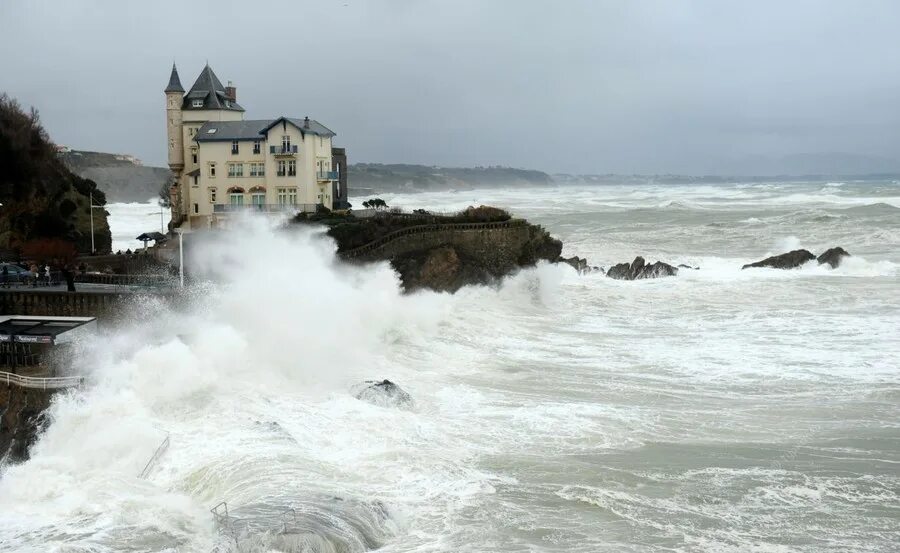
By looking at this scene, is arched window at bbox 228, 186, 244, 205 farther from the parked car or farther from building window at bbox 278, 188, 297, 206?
the parked car

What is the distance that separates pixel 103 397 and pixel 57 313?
243 inches

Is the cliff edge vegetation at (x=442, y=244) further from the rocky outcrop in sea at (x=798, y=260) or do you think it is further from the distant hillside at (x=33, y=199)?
the rocky outcrop in sea at (x=798, y=260)

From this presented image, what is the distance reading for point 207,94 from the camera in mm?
38344

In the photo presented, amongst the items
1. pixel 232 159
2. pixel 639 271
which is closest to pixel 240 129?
pixel 232 159

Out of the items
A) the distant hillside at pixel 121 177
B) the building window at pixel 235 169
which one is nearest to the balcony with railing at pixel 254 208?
the building window at pixel 235 169

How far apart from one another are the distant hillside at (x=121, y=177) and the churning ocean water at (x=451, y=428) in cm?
8941

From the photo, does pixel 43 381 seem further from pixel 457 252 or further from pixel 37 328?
pixel 457 252

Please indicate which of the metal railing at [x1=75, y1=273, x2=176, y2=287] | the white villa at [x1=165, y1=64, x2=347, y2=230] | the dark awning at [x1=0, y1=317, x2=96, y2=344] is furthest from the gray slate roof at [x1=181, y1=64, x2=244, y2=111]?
the dark awning at [x1=0, y1=317, x2=96, y2=344]

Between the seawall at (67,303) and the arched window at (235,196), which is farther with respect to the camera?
the arched window at (235,196)

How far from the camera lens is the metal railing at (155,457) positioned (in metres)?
14.7

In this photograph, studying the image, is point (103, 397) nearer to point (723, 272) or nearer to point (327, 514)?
point (327, 514)

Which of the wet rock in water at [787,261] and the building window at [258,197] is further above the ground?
the building window at [258,197]

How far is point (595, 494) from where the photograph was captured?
14398 millimetres

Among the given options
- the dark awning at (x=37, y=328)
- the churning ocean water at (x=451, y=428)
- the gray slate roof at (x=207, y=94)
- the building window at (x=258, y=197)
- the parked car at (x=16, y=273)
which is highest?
the gray slate roof at (x=207, y=94)
